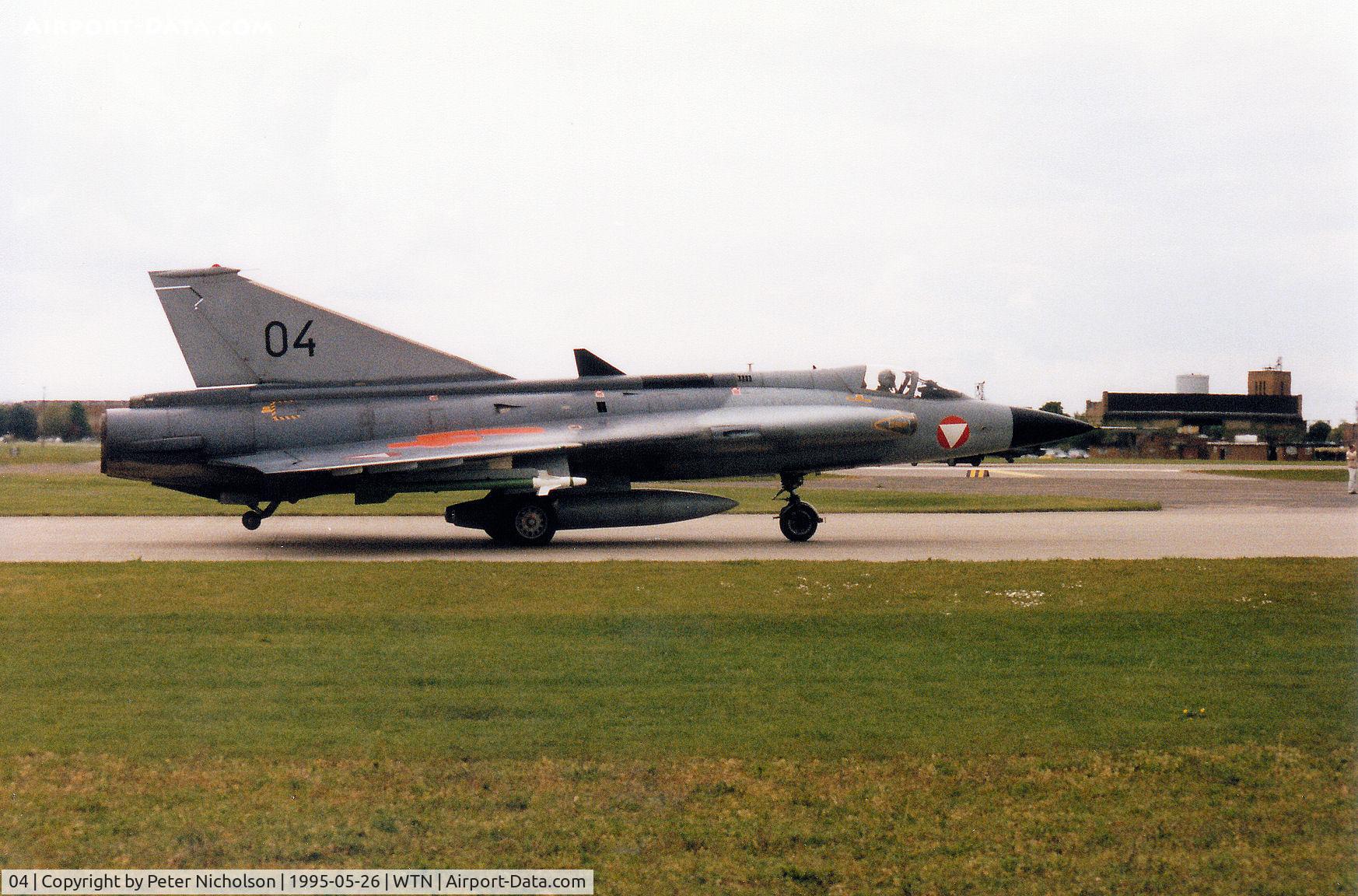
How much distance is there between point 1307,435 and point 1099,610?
101547 mm

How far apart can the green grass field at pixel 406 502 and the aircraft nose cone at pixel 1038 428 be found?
4.67m

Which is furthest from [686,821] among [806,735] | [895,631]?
[895,631]

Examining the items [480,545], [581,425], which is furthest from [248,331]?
[581,425]

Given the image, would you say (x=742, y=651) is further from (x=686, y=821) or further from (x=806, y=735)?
(x=686, y=821)

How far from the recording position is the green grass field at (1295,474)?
40.6 metres

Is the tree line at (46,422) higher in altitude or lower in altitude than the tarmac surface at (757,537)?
higher

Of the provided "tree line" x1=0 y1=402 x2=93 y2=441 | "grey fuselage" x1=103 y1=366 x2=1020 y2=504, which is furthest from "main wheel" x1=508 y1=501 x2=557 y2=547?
"tree line" x1=0 y1=402 x2=93 y2=441

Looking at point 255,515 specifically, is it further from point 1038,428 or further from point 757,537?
point 1038,428

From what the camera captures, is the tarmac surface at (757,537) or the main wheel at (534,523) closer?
the tarmac surface at (757,537)

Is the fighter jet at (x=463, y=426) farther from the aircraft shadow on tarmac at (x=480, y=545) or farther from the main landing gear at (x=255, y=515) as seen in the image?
the aircraft shadow on tarmac at (x=480, y=545)

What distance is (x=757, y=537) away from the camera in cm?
1920

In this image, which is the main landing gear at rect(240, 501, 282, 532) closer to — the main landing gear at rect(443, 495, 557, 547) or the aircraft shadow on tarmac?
the aircraft shadow on tarmac

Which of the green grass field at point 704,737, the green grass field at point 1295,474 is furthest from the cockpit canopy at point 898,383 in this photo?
the green grass field at point 1295,474

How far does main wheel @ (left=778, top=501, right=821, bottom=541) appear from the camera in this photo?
18.3 m
